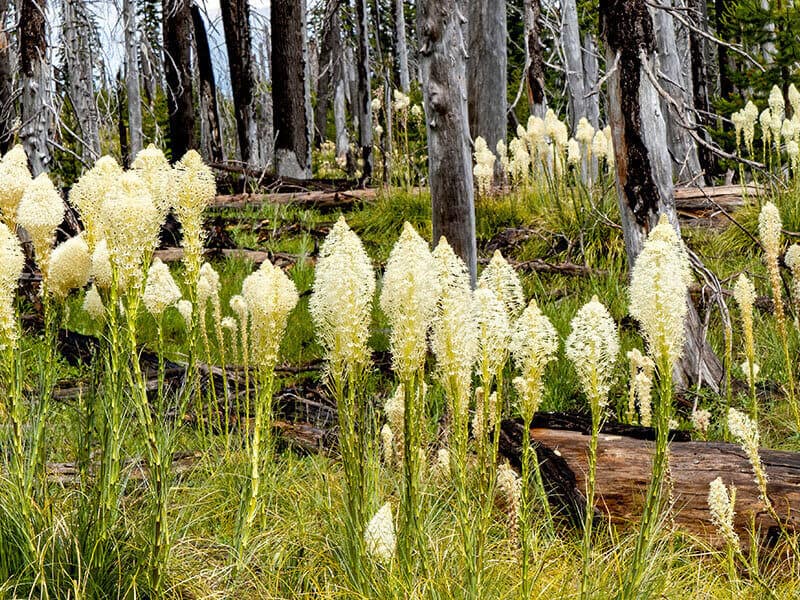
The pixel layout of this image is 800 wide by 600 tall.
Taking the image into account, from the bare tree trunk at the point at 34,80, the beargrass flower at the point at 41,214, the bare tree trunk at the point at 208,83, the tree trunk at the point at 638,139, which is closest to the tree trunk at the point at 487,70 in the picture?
the tree trunk at the point at 638,139

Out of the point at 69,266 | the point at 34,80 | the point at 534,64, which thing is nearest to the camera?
the point at 69,266

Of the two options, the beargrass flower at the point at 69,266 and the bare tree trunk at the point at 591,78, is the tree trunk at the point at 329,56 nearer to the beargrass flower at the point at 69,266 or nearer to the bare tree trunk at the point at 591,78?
the bare tree trunk at the point at 591,78

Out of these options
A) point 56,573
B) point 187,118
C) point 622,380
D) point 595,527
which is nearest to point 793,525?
point 595,527

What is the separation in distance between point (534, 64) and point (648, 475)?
25.8 ft

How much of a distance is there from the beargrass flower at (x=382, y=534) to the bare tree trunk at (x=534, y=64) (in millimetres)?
8730

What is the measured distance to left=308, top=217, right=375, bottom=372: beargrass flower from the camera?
76.5 inches

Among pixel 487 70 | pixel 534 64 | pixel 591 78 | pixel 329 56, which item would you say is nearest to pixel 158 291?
pixel 487 70

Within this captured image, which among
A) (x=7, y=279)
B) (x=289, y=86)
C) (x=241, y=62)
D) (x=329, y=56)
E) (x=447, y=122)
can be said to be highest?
(x=329, y=56)

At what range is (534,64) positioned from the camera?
10195 mm

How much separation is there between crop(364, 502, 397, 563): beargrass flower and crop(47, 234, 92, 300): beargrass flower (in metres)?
1.18

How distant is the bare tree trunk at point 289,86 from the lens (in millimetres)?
10898

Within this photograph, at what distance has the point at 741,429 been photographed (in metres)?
2.20

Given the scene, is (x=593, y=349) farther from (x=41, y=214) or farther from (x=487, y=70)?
(x=487, y=70)

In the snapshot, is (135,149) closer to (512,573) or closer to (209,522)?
(209,522)
